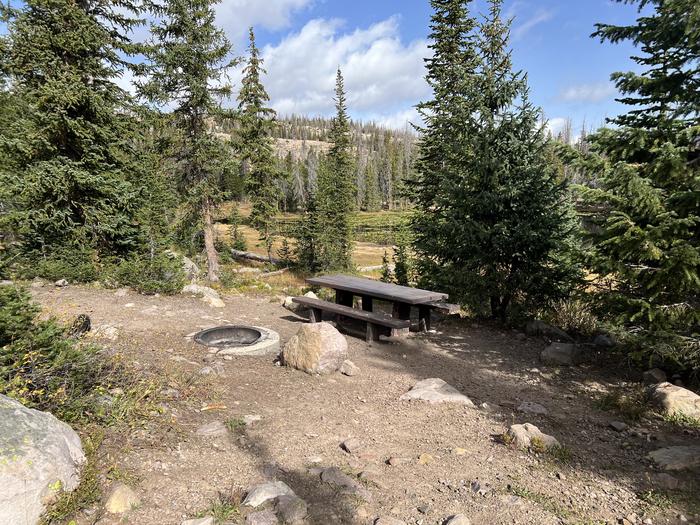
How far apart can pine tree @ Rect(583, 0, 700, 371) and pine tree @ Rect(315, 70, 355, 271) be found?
19.2 metres

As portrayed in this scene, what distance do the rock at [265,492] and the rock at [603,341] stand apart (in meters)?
7.12

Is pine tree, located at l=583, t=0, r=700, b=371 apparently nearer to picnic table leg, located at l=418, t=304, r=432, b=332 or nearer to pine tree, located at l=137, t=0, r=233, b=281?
picnic table leg, located at l=418, t=304, r=432, b=332

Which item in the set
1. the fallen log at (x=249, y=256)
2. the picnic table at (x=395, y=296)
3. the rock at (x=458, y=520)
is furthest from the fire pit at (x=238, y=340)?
the fallen log at (x=249, y=256)

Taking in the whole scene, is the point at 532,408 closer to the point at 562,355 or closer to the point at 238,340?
the point at 562,355

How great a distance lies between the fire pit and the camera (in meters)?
7.23

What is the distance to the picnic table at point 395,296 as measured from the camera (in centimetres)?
840

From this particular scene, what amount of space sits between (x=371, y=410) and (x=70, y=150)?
11.6 meters

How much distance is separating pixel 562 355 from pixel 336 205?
23123 mm

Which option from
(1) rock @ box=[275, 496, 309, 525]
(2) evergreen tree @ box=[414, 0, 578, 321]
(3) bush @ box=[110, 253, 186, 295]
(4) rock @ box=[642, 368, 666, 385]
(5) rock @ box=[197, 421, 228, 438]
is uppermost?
(2) evergreen tree @ box=[414, 0, 578, 321]

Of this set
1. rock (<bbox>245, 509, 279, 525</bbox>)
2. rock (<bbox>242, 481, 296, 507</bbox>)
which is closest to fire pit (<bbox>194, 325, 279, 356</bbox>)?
rock (<bbox>242, 481, 296, 507</bbox>)

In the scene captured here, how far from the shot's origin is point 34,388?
3.79 m

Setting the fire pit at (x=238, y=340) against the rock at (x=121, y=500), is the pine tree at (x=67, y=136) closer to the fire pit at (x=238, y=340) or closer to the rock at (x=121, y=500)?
the fire pit at (x=238, y=340)

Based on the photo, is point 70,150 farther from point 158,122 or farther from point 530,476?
point 530,476

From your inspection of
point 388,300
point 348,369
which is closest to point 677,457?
point 348,369
